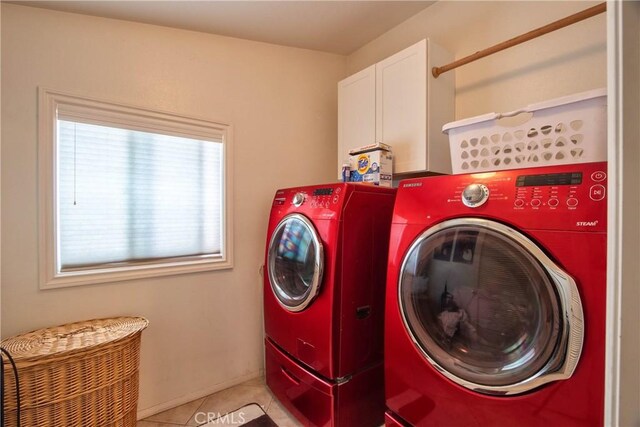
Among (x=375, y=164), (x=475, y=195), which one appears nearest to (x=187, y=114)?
(x=375, y=164)

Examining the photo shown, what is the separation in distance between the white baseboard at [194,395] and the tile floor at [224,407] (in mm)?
22

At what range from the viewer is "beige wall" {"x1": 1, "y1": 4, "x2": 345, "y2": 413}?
1.40 m

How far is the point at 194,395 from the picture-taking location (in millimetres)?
1865

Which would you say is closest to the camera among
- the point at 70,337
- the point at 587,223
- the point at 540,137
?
the point at 587,223

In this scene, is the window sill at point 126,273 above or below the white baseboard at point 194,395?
above

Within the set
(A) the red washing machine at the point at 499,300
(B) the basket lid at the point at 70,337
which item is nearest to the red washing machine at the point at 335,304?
(A) the red washing machine at the point at 499,300

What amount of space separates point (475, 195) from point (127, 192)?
1840 mm

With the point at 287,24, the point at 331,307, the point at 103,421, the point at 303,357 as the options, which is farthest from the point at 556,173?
the point at 103,421

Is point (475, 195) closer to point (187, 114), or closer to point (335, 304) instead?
point (335, 304)

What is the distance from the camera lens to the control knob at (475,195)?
922 millimetres

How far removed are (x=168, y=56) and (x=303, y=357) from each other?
6.47ft

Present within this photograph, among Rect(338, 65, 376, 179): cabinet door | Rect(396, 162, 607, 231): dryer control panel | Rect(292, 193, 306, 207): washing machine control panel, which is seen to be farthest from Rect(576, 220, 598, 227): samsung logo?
Rect(338, 65, 376, 179): cabinet door

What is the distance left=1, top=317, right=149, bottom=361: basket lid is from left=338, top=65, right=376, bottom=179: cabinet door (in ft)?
5.09

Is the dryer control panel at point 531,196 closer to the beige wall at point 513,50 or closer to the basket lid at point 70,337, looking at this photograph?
the beige wall at point 513,50
